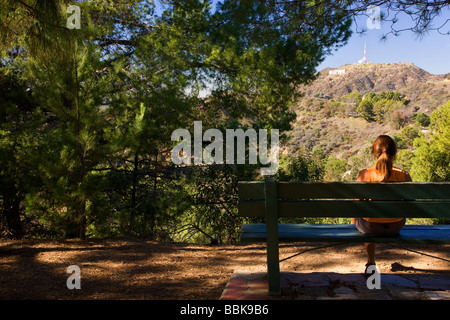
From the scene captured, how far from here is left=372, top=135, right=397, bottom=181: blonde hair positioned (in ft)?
8.98

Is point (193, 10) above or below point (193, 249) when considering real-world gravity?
above

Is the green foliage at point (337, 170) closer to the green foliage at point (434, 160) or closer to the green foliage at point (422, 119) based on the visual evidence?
the green foliage at point (422, 119)

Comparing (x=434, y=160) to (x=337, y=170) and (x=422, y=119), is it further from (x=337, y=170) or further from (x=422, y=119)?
(x=422, y=119)

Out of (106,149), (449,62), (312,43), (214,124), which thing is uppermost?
(449,62)

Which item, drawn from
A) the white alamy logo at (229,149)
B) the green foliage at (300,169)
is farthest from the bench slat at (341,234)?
the green foliage at (300,169)

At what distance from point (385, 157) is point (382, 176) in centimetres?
14

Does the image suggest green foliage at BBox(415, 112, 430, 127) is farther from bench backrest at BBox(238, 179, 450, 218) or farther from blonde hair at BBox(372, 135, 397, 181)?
bench backrest at BBox(238, 179, 450, 218)

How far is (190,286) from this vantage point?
10.0 ft

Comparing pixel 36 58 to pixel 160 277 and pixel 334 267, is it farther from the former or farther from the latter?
pixel 334 267

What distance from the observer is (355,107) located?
49031 mm

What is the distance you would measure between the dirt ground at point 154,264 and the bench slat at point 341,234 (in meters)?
0.17

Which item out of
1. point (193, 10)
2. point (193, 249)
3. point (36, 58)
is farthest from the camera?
point (193, 10)

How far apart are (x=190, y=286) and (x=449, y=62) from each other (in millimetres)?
63700
